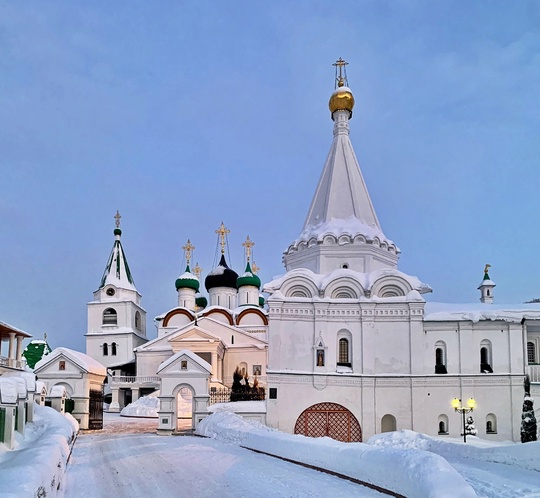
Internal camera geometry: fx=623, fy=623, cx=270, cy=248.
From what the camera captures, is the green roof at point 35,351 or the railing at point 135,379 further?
the green roof at point 35,351

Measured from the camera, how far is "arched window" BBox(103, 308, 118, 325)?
4500 cm

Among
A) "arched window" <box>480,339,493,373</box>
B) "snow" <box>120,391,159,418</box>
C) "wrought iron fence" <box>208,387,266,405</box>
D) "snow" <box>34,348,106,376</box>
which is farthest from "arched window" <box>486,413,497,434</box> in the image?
"snow" <box>120,391,159,418</box>

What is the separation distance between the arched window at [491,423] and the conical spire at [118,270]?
29.3 m

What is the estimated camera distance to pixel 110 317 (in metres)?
45.1

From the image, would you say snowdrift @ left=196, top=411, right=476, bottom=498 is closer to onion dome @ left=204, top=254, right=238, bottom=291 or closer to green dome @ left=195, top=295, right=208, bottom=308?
onion dome @ left=204, top=254, right=238, bottom=291

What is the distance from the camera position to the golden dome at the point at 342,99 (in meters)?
28.8

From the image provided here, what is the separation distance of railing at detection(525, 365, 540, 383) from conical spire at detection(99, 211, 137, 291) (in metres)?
29.9

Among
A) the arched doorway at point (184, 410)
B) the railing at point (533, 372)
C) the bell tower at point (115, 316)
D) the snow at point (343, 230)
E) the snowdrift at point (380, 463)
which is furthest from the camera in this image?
the bell tower at point (115, 316)

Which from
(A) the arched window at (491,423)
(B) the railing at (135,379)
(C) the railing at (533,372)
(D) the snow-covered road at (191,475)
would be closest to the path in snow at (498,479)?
(D) the snow-covered road at (191,475)

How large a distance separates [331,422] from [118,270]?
90.1 feet

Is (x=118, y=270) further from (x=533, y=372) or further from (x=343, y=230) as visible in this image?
(x=533, y=372)

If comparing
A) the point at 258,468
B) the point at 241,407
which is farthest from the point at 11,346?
the point at 258,468

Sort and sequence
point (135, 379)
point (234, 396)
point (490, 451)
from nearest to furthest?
point (490, 451), point (234, 396), point (135, 379)

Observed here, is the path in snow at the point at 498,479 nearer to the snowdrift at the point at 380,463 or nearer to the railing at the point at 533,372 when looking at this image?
the snowdrift at the point at 380,463
